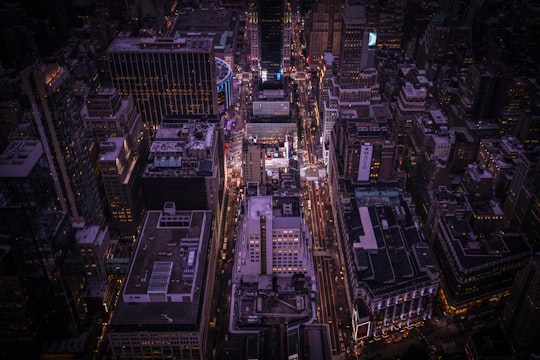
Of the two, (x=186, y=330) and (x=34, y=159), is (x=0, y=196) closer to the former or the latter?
(x=34, y=159)

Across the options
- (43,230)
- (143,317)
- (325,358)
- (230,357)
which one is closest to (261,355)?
(230,357)

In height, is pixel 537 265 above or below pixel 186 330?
above

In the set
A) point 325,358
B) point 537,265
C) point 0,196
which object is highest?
point 0,196

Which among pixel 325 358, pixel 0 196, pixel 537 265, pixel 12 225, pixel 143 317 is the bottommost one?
pixel 325 358

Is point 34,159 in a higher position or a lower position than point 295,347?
higher

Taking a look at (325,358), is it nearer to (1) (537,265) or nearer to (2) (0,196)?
(1) (537,265)

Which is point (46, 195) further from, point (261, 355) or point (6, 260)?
point (261, 355)

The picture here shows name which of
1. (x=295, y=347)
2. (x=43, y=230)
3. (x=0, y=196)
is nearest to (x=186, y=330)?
(x=295, y=347)
